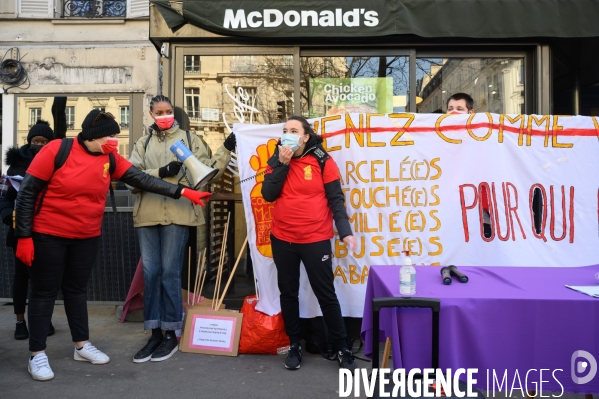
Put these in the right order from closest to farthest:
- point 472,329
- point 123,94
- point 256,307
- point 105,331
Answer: point 472,329 → point 256,307 → point 105,331 → point 123,94

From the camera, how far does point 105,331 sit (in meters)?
5.28

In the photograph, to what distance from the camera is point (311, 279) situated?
4168 millimetres

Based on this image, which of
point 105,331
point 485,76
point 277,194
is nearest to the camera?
point 277,194

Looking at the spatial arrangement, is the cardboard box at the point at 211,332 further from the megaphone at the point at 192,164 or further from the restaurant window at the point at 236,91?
the restaurant window at the point at 236,91

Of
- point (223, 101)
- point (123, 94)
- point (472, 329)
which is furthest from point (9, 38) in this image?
point (472, 329)

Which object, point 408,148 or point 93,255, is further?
point 408,148

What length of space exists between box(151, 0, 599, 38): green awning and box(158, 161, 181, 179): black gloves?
173cm

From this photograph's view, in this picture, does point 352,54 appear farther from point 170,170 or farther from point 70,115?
point 70,115

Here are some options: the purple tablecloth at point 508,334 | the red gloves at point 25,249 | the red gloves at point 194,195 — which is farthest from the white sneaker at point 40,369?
the purple tablecloth at point 508,334

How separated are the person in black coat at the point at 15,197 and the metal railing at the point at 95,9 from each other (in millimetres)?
5650

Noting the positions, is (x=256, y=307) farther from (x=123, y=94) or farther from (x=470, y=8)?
(x=123, y=94)

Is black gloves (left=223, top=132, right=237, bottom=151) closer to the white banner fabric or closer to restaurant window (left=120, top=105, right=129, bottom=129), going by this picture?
the white banner fabric

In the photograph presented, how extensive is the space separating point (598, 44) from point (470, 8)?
6.34 feet

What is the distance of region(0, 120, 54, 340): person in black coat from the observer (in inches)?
192
